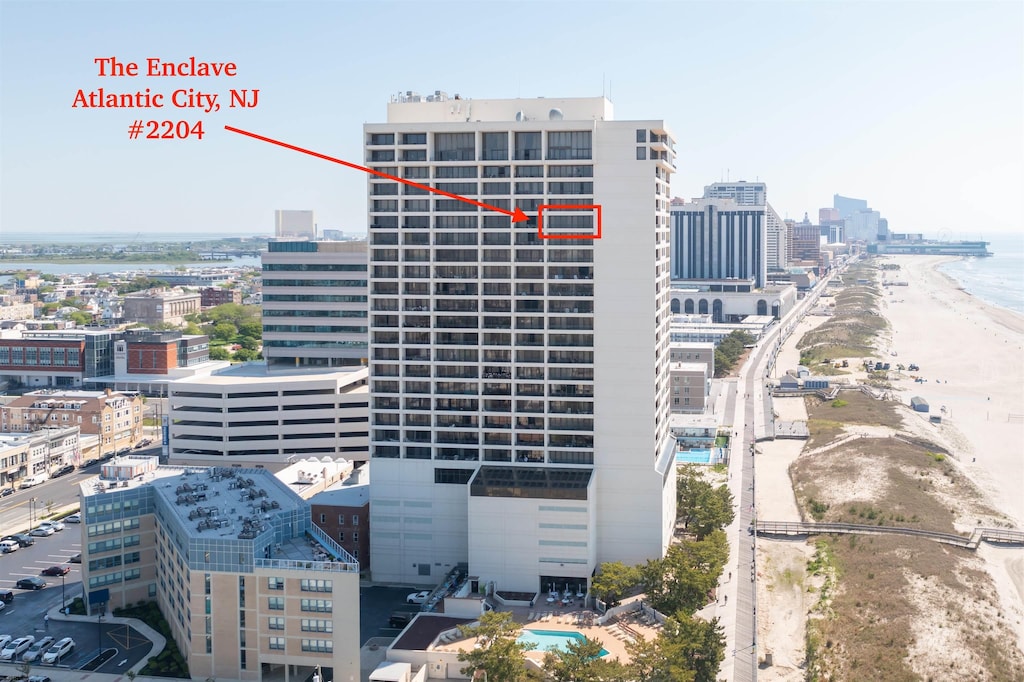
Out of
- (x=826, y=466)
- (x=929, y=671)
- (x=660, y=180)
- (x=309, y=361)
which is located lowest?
(x=929, y=671)

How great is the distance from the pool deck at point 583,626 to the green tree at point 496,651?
6.46 feet

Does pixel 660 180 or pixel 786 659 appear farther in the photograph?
pixel 660 180

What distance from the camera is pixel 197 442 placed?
91.8m

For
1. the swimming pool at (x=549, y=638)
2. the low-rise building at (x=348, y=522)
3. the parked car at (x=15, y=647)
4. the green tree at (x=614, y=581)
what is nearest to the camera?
the swimming pool at (x=549, y=638)

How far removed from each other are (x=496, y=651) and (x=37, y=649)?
84.0 feet

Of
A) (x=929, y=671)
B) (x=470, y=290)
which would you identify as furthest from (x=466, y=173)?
(x=929, y=671)

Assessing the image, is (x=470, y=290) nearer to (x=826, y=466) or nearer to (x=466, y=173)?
(x=466, y=173)

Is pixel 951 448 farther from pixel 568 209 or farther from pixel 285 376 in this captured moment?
pixel 285 376

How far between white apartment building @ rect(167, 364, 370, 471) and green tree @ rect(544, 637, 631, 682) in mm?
47248

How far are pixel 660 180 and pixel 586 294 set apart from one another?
382 inches

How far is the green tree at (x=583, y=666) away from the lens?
1794 inches

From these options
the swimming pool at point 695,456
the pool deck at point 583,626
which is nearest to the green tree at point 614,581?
the pool deck at point 583,626

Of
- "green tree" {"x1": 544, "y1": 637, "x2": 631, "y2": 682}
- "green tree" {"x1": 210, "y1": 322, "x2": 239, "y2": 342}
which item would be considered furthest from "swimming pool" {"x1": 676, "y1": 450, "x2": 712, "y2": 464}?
"green tree" {"x1": 210, "y1": 322, "x2": 239, "y2": 342}

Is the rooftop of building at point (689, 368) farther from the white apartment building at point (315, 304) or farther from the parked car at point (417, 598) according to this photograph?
the parked car at point (417, 598)
